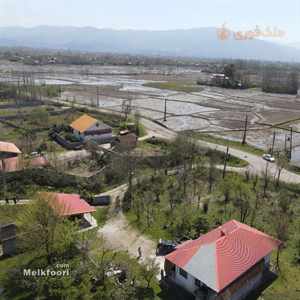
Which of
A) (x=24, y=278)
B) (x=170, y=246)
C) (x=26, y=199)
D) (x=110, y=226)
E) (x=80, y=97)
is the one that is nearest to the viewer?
(x=24, y=278)

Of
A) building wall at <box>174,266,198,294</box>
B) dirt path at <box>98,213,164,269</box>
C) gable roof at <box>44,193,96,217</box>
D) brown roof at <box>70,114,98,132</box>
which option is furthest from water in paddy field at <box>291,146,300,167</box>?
building wall at <box>174,266,198,294</box>

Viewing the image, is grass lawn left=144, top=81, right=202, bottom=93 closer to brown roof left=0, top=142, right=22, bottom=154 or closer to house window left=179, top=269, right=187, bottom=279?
brown roof left=0, top=142, right=22, bottom=154

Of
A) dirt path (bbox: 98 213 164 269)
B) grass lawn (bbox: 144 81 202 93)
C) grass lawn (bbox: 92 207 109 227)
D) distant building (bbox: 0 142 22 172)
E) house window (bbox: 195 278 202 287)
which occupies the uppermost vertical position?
grass lawn (bbox: 144 81 202 93)

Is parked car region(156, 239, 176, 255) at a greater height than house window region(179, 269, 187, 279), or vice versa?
house window region(179, 269, 187, 279)

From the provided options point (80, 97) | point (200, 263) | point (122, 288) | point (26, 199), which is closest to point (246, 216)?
point (200, 263)

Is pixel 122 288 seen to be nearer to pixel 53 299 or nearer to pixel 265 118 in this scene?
pixel 53 299

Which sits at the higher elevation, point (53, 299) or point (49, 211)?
point (49, 211)

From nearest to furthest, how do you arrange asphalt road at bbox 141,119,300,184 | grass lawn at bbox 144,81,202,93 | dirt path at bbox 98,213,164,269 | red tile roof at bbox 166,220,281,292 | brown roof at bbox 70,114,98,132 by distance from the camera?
red tile roof at bbox 166,220,281,292 < dirt path at bbox 98,213,164,269 < asphalt road at bbox 141,119,300,184 < brown roof at bbox 70,114,98,132 < grass lawn at bbox 144,81,202,93
